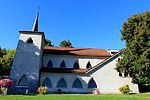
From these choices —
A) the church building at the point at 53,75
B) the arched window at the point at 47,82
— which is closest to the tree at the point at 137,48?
the church building at the point at 53,75

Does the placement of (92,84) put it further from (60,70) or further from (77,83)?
(60,70)

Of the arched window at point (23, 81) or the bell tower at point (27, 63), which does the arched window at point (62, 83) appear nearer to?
the bell tower at point (27, 63)

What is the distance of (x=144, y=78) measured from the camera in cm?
3225

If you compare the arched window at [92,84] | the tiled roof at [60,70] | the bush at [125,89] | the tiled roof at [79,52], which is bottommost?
the bush at [125,89]

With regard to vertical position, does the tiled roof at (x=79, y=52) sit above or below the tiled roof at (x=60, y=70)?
above

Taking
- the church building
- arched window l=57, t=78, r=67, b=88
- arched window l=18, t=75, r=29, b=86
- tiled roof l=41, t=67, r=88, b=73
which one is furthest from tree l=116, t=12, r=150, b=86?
arched window l=18, t=75, r=29, b=86

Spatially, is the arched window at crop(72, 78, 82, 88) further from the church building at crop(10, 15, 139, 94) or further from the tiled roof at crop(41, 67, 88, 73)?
the tiled roof at crop(41, 67, 88, 73)

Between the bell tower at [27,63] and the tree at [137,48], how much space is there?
1450 cm

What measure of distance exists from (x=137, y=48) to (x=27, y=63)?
745 inches

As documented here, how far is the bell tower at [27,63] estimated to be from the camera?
119 feet

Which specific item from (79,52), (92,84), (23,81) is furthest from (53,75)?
(79,52)

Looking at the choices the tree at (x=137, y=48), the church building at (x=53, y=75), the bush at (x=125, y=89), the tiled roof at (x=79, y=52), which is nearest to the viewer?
the tree at (x=137, y=48)

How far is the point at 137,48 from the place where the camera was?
33250 millimetres

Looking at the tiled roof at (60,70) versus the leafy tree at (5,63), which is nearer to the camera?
the tiled roof at (60,70)
